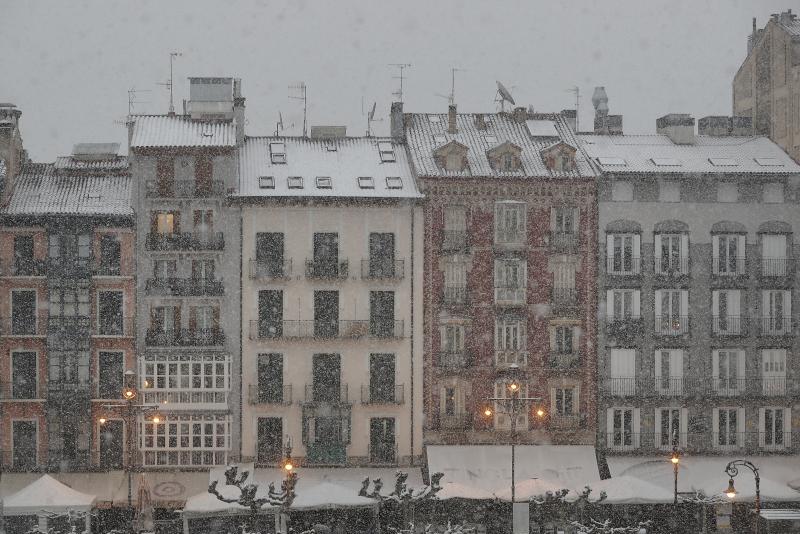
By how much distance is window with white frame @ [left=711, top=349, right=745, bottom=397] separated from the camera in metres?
50.6

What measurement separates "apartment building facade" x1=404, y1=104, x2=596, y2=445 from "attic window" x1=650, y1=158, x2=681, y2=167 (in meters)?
2.99

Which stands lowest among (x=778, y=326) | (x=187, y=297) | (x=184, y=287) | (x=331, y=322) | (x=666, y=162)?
(x=778, y=326)

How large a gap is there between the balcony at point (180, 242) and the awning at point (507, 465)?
11928 mm

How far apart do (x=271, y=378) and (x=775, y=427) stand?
828 inches

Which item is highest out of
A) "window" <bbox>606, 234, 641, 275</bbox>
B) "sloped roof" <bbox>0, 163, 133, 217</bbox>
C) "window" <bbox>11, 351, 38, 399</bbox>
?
"sloped roof" <bbox>0, 163, 133, 217</bbox>

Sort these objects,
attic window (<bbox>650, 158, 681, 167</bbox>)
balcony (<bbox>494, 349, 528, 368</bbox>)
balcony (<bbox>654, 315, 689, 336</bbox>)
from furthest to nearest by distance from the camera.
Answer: attic window (<bbox>650, 158, 681, 167</bbox>) → balcony (<bbox>654, 315, 689, 336</bbox>) → balcony (<bbox>494, 349, 528, 368</bbox>)

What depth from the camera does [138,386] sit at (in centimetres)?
4847

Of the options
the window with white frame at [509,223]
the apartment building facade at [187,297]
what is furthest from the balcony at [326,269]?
the window with white frame at [509,223]

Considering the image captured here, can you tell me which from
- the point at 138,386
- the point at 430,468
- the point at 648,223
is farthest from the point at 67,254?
the point at 648,223

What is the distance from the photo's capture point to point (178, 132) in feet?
164

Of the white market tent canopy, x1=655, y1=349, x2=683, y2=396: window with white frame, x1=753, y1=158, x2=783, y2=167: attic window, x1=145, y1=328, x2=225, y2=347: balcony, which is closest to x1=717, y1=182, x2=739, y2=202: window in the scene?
x1=753, y1=158, x2=783, y2=167: attic window

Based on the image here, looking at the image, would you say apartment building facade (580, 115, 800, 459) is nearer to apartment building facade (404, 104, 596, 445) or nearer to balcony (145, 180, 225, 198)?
Answer: apartment building facade (404, 104, 596, 445)

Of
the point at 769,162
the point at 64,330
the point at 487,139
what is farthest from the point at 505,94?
the point at 64,330

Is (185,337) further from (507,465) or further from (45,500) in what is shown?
(507,465)
